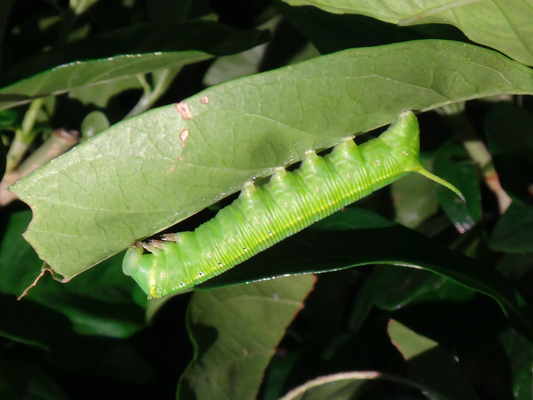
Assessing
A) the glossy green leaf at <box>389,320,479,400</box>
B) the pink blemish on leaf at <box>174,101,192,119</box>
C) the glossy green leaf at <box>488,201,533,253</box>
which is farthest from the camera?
the glossy green leaf at <box>389,320,479,400</box>

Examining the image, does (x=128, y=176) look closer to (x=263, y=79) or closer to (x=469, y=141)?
(x=263, y=79)

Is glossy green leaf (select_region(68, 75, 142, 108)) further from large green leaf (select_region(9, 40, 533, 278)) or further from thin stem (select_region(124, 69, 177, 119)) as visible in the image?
large green leaf (select_region(9, 40, 533, 278))

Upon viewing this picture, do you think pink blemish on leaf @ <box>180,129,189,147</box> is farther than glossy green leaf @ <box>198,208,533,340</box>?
No

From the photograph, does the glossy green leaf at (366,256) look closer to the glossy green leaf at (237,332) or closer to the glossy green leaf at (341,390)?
the glossy green leaf at (237,332)

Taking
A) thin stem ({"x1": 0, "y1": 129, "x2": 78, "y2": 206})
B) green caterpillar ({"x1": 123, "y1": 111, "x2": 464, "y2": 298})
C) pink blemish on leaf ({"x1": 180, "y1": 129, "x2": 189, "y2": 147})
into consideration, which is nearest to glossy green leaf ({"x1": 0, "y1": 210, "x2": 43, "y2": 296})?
thin stem ({"x1": 0, "y1": 129, "x2": 78, "y2": 206})

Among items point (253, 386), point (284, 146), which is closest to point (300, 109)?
point (284, 146)

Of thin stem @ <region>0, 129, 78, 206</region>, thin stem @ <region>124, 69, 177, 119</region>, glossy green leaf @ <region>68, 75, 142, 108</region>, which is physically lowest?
thin stem @ <region>0, 129, 78, 206</region>

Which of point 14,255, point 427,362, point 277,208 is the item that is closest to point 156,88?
point 277,208
